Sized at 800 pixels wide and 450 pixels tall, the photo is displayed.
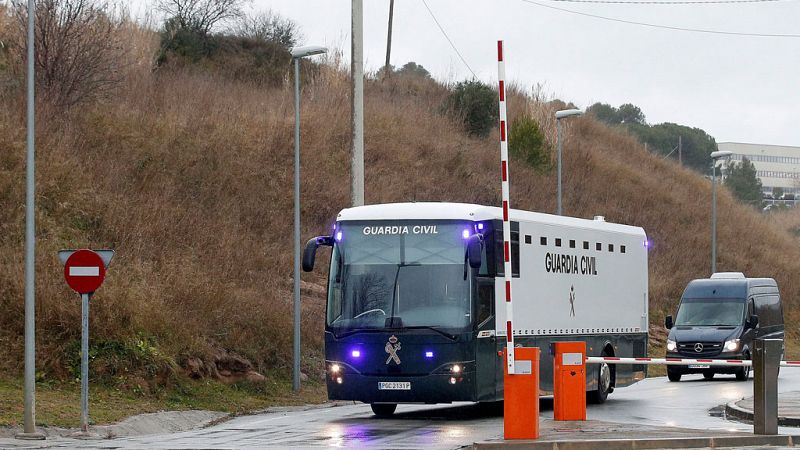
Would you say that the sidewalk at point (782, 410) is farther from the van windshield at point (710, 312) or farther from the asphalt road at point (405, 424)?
the van windshield at point (710, 312)

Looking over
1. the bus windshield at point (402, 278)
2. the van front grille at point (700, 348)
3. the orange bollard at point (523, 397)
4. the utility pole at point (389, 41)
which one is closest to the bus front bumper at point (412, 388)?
the bus windshield at point (402, 278)

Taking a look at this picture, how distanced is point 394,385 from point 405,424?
64 centimetres

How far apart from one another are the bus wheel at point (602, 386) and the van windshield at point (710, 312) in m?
10.9

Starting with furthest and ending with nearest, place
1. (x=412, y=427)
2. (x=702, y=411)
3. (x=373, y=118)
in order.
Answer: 1. (x=373, y=118)
2. (x=702, y=411)
3. (x=412, y=427)

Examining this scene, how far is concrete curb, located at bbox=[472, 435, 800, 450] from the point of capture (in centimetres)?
1545

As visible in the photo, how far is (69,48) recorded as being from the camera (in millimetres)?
39750

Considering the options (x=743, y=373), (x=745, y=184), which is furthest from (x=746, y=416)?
(x=745, y=184)

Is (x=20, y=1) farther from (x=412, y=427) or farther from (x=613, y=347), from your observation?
(x=412, y=427)

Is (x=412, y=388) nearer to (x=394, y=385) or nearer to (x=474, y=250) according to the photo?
(x=394, y=385)

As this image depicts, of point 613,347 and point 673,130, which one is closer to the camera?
point 613,347

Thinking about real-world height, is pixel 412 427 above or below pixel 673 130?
below

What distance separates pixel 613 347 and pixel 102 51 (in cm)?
2113

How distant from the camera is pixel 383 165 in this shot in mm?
52938

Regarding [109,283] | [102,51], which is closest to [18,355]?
[109,283]
